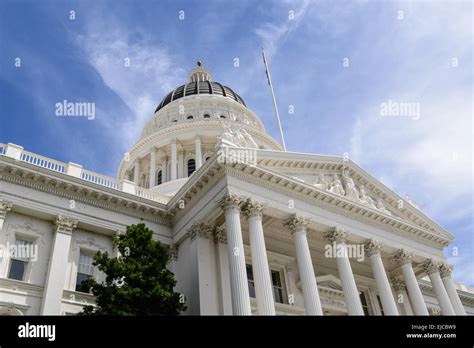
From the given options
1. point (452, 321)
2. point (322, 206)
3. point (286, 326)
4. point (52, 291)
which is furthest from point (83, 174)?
point (452, 321)

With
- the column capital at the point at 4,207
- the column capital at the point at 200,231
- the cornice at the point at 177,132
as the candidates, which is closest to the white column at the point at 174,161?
the cornice at the point at 177,132

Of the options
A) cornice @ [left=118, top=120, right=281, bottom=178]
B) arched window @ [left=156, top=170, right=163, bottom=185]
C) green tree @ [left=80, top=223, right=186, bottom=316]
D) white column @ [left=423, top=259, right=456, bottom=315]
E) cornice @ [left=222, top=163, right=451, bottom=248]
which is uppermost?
cornice @ [left=118, top=120, right=281, bottom=178]

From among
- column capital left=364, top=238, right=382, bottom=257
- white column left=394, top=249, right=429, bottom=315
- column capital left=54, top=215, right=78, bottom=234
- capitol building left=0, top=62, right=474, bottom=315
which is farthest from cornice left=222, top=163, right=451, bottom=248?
column capital left=54, top=215, right=78, bottom=234

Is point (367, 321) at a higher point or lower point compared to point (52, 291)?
lower

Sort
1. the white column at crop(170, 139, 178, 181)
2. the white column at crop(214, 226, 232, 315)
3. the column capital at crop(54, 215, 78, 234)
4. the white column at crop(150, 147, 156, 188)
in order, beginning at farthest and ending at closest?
the white column at crop(150, 147, 156, 188), the white column at crop(170, 139, 178, 181), the column capital at crop(54, 215, 78, 234), the white column at crop(214, 226, 232, 315)

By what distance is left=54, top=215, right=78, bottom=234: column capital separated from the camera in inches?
829

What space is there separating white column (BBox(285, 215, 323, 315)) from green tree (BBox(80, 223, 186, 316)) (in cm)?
597

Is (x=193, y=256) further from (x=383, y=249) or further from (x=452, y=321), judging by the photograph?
(x=452, y=321)

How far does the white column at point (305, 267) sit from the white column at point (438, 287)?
10.1 m

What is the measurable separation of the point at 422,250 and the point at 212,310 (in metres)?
15.0

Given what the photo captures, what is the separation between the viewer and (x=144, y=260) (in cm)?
1733

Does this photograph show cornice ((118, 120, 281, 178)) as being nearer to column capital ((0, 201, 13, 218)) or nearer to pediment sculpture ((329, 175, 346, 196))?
pediment sculpture ((329, 175, 346, 196))

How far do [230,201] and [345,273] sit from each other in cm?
711

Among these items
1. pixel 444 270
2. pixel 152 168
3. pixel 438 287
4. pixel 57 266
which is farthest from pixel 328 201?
pixel 152 168
